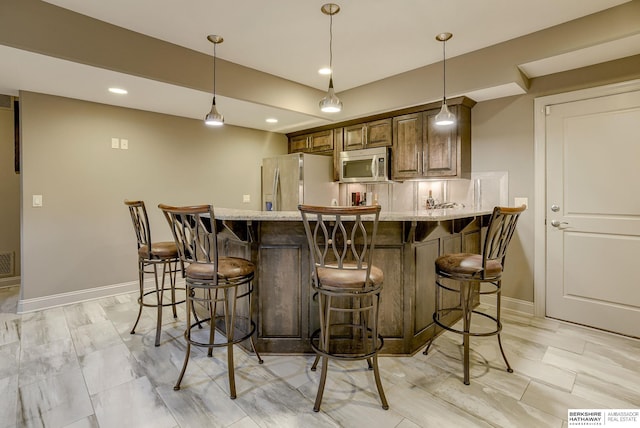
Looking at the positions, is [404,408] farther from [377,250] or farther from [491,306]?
[491,306]

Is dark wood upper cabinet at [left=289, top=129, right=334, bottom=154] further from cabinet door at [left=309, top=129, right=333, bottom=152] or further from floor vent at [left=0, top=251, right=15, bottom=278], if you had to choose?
floor vent at [left=0, top=251, right=15, bottom=278]

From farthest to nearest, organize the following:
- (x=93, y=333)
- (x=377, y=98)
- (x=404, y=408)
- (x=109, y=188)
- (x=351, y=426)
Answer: (x=377, y=98)
(x=109, y=188)
(x=93, y=333)
(x=404, y=408)
(x=351, y=426)

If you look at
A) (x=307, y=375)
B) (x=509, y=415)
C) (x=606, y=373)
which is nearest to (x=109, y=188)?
(x=307, y=375)

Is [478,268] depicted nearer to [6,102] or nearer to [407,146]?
[407,146]

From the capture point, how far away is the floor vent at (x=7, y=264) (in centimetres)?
420

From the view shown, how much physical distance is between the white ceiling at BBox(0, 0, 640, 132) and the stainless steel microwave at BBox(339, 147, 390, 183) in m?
1.05

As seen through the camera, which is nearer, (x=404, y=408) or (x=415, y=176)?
(x=404, y=408)

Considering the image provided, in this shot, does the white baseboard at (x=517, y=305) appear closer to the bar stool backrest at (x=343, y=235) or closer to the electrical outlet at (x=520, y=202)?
the electrical outlet at (x=520, y=202)

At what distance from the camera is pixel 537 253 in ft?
10.7

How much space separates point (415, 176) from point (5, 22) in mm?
3924

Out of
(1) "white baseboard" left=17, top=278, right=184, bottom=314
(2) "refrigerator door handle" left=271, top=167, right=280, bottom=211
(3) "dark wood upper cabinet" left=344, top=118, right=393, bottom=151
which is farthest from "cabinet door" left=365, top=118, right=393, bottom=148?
(1) "white baseboard" left=17, top=278, right=184, bottom=314

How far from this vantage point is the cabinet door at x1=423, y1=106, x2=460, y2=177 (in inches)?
140

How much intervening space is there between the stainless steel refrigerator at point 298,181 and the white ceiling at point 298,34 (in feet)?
3.98

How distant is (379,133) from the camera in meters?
4.29
